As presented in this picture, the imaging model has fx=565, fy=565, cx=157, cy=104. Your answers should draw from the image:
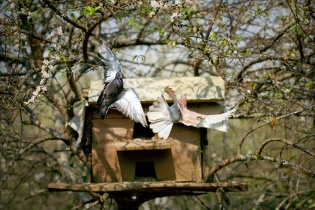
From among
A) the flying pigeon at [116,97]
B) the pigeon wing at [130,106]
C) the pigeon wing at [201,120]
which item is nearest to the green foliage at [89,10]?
the flying pigeon at [116,97]

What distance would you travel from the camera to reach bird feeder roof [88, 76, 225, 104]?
17.2 ft

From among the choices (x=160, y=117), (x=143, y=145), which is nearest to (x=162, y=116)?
(x=160, y=117)

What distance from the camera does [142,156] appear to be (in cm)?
539

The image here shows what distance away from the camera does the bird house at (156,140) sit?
17.4ft

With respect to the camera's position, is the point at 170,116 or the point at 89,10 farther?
the point at 170,116

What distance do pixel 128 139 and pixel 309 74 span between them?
1.91 m

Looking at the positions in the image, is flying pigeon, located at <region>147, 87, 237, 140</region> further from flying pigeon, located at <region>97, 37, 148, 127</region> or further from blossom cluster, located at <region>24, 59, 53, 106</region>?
blossom cluster, located at <region>24, 59, 53, 106</region>

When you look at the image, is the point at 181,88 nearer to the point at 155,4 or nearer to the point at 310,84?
the point at 155,4

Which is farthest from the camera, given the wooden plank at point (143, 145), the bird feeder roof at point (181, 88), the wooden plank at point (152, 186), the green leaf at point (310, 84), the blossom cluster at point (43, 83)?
the green leaf at point (310, 84)

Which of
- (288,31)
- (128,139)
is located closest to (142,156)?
(128,139)

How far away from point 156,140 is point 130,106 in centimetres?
55

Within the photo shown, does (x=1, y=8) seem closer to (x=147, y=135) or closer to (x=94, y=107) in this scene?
(x=94, y=107)

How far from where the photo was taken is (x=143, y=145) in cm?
505

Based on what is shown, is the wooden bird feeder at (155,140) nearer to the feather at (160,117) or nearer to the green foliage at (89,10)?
the feather at (160,117)
